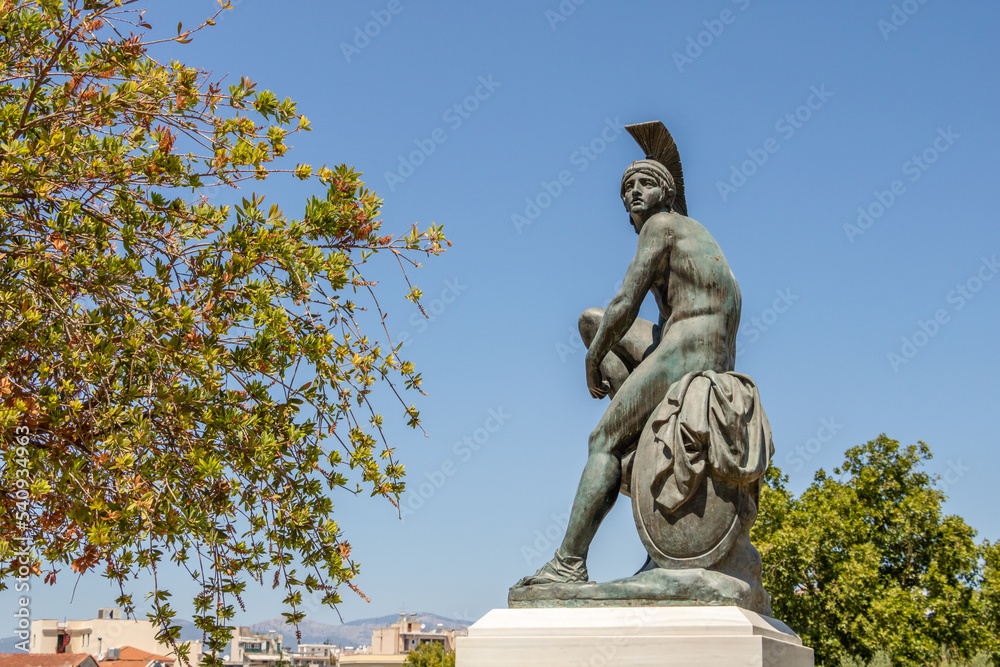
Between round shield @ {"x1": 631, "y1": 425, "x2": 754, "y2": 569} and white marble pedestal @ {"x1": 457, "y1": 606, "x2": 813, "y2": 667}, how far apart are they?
1.18 feet

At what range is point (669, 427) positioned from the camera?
5.82 metres

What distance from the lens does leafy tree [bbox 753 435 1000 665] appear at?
91.1ft

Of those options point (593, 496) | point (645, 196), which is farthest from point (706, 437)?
point (645, 196)

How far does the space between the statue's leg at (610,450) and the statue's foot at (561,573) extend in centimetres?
5

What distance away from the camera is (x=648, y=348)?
6500 millimetres

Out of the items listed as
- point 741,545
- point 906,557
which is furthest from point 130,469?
point 906,557

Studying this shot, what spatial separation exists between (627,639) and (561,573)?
2.48 feet

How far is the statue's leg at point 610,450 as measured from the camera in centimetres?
606

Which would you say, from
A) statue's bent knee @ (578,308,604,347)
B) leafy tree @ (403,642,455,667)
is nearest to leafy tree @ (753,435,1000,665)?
statue's bent knee @ (578,308,604,347)

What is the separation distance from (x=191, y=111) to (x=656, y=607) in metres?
4.26

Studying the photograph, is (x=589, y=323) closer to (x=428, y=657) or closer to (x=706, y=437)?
(x=706, y=437)

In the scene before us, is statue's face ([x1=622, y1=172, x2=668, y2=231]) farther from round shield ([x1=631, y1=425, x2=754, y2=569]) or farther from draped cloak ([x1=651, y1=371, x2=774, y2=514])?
Answer: round shield ([x1=631, y1=425, x2=754, y2=569])

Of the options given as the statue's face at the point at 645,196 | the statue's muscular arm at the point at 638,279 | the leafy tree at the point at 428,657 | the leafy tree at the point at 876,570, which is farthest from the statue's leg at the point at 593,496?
the leafy tree at the point at 428,657

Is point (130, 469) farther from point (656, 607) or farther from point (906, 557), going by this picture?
point (906, 557)
